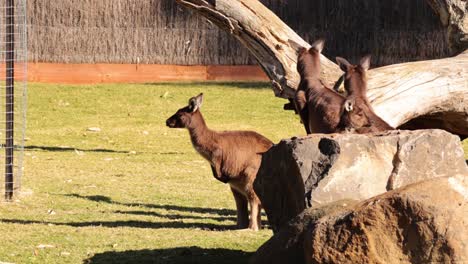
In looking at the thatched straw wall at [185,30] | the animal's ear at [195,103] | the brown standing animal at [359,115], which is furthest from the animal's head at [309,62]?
the thatched straw wall at [185,30]

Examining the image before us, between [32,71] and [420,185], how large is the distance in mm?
18262

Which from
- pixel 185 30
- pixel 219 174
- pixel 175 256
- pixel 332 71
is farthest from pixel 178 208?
pixel 185 30

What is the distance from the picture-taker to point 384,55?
79.2 feet

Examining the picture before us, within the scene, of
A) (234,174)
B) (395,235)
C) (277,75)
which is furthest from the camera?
(277,75)

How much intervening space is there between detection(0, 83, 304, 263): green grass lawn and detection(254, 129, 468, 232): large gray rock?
1295 millimetres

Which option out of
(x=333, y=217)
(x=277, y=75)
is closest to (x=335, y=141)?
(x=333, y=217)

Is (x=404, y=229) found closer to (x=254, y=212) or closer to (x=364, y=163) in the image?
(x=364, y=163)

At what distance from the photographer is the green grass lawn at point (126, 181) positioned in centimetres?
948

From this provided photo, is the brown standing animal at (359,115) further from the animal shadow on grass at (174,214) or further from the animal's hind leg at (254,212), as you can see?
the animal shadow on grass at (174,214)

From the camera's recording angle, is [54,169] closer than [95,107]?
Yes

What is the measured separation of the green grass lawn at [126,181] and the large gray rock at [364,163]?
1.29m

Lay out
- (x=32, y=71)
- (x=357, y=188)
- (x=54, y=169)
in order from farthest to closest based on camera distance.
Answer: (x=32, y=71) → (x=54, y=169) → (x=357, y=188)

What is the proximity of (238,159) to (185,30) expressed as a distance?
1387 centimetres

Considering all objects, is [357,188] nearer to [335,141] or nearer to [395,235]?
[335,141]
